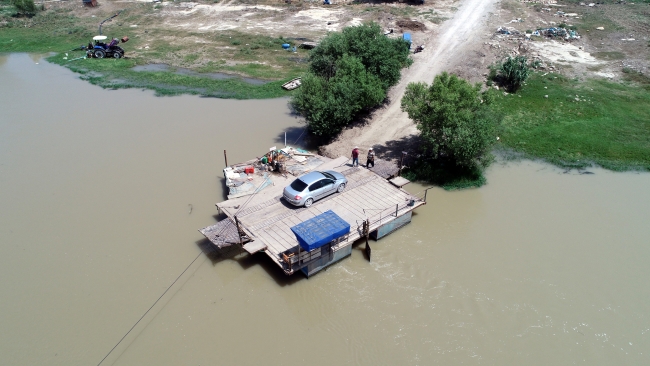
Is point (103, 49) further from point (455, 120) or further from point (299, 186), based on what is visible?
point (455, 120)

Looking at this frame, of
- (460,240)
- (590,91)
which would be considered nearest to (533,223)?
(460,240)

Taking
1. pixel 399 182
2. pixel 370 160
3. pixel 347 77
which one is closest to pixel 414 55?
pixel 347 77

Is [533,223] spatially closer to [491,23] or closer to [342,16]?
[491,23]

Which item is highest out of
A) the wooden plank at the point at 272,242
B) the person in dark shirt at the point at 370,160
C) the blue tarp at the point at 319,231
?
the blue tarp at the point at 319,231

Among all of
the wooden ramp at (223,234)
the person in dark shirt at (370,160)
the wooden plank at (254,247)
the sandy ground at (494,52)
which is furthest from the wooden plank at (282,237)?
the sandy ground at (494,52)

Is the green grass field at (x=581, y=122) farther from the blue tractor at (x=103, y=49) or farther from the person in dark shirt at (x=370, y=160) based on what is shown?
the blue tractor at (x=103, y=49)

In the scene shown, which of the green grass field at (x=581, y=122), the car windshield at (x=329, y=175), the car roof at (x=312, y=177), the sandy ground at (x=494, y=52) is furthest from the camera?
the sandy ground at (x=494, y=52)
